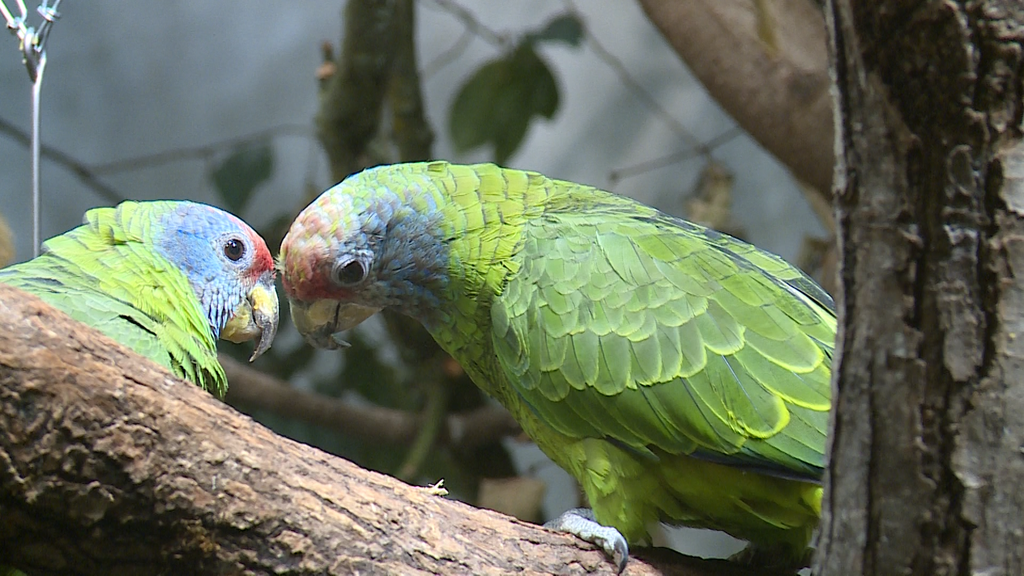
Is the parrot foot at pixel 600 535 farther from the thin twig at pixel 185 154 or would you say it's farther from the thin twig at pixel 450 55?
the thin twig at pixel 450 55

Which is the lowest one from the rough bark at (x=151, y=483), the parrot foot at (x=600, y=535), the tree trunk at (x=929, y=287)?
the rough bark at (x=151, y=483)

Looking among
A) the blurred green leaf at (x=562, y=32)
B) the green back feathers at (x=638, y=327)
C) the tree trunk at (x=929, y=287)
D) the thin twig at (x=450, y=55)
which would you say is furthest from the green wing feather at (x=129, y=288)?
the thin twig at (x=450, y=55)

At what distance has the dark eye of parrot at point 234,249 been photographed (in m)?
2.01

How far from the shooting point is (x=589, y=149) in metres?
4.68

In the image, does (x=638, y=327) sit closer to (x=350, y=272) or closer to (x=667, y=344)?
(x=667, y=344)

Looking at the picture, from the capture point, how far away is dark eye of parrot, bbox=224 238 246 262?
201cm

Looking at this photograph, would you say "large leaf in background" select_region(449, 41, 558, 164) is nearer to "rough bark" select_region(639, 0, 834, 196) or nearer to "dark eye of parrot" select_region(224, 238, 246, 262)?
"rough bark" select_region(639, 0, 834, 196)

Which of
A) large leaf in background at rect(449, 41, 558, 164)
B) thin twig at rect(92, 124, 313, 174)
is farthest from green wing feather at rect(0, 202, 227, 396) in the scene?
thin twig at rect(92, 124, 313, 174)

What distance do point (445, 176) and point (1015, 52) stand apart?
135 cm

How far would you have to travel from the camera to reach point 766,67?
277 cm

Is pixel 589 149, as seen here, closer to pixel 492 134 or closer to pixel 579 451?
pixel 492 134

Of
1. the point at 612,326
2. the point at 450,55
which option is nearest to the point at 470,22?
the point at 450,55

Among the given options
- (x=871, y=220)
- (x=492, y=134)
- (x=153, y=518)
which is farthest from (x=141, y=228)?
(x=492, y=134)

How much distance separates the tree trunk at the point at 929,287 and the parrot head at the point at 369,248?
1079 millimetres
